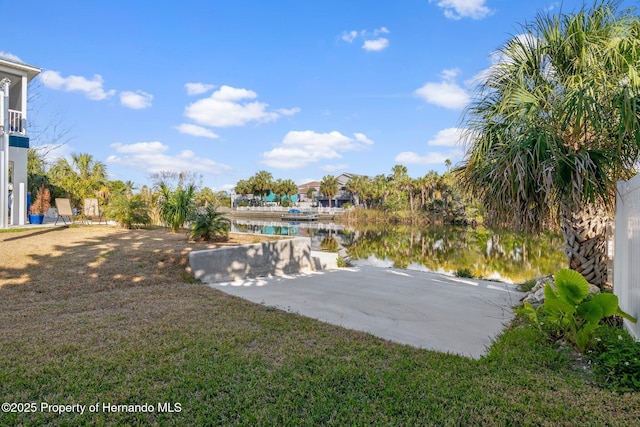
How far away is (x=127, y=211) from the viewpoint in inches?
453

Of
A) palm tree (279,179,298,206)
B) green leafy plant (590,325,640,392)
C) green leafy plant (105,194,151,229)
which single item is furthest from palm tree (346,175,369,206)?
green leafy plant (590,325,640,392)

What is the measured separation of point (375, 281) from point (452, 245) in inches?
508

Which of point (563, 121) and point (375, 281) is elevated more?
point (563, 121)

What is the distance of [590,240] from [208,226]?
7902 millimetres

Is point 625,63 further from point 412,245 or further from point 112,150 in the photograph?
point 112,150

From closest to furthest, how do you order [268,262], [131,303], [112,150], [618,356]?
[618,356] → [131,303] → [268,262] → [112,150]

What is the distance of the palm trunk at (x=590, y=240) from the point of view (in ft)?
16.6

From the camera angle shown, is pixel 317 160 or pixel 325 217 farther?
pixel 317 160

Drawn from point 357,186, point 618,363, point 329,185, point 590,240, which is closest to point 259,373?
point 618,363

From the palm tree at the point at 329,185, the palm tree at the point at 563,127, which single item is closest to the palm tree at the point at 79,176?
the palm tree at the point at 563,127

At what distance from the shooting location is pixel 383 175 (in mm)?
46406

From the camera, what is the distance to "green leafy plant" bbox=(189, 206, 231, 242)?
912 centimetres

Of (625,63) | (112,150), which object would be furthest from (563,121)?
(112,150)

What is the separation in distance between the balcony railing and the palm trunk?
607 inches
